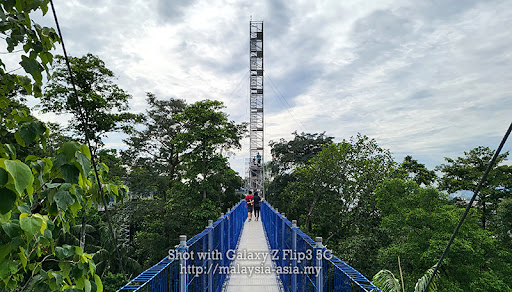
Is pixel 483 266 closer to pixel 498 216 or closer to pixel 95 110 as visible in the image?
pixel 498 216

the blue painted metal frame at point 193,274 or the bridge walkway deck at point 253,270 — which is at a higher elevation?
the blue painted metal frame at point 193,274

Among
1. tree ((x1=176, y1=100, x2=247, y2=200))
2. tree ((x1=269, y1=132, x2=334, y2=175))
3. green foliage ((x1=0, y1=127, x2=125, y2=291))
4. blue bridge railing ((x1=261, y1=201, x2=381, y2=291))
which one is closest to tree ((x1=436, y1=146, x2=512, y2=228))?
tree ((x1=269, y1=132, x2=334, y2=175))

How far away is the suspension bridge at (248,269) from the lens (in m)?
2.27

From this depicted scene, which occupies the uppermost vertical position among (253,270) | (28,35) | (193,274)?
(28,35)

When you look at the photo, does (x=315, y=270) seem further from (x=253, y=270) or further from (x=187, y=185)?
(x=187, y=185)

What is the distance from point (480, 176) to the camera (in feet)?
69.1

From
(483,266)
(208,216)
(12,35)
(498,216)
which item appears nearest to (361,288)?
(12,35)

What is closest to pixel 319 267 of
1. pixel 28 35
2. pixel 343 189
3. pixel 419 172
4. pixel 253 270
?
pixel 28 35

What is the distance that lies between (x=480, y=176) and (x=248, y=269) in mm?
21753

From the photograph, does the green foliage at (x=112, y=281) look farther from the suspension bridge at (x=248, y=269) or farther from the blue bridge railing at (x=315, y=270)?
the blue bridge railing at (x=315, y=270)

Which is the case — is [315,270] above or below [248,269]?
above

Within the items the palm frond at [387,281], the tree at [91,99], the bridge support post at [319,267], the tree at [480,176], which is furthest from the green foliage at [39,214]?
the tree at [480,176]

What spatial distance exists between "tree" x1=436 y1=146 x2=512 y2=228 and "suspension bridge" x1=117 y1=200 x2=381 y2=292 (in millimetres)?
18340

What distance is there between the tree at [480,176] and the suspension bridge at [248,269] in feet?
60.2
